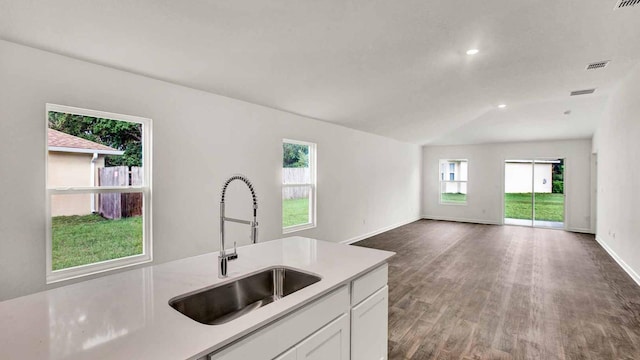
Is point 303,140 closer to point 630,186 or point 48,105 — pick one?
point 48,105

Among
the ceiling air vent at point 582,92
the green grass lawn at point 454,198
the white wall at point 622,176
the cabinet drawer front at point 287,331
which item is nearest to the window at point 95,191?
the cabinet drawer front at point 287,331

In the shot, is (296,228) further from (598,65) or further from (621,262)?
(621,262)

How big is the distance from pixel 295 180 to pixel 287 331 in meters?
3.77

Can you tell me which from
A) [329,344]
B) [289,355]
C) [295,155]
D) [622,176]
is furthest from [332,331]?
[622,176]

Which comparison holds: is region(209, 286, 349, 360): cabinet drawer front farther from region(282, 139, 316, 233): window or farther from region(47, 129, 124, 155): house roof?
region(282, 139, 316, 233): window

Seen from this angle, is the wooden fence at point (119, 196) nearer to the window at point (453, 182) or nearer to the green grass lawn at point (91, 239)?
the green grass lawn at point (91, 239)

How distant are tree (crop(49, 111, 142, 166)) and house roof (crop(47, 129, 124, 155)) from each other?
0.09 feet

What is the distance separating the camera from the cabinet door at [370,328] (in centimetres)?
165

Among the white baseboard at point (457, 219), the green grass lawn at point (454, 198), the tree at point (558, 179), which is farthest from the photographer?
the green grass lawn at point (454, 198)

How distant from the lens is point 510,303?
10.7 feet

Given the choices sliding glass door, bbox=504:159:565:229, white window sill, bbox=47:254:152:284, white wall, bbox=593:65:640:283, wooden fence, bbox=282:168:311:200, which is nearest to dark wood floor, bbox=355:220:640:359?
white wall, bbox=593:65:640:283

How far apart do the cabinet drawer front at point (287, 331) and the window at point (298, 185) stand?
123 inches

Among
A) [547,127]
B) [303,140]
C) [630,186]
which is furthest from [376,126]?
[547,127]

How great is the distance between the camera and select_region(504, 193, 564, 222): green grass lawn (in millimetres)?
8250
